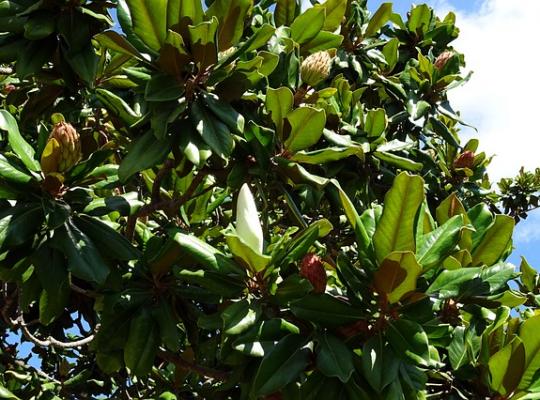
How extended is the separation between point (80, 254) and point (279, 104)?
809mm

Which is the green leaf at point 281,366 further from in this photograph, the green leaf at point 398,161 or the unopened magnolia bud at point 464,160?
the unopened magnolia bud at point 464,160

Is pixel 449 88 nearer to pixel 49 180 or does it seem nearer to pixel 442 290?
pixel 442 290

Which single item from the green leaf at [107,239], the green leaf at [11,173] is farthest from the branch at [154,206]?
the green leaf at [11,173]

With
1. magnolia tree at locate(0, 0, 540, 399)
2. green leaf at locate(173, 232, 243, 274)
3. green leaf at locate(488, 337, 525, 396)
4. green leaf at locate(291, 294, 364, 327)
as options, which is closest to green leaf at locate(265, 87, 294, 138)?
magnolia tree at locate(0, 0, 540, 399)

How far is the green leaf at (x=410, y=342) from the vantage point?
186cm

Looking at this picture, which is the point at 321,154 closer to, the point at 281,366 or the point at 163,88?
the point at 163,88

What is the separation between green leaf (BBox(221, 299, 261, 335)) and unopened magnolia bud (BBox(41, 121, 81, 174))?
71cm

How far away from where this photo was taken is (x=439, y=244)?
1906mm

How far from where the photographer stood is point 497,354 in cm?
206

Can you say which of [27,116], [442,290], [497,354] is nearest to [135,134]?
[27,116]

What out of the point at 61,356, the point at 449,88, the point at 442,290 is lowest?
the point at 61,356

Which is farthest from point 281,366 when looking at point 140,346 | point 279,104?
point 279,104

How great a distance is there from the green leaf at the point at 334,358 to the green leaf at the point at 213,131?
2.17ft

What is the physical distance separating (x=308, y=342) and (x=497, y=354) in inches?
21.6
